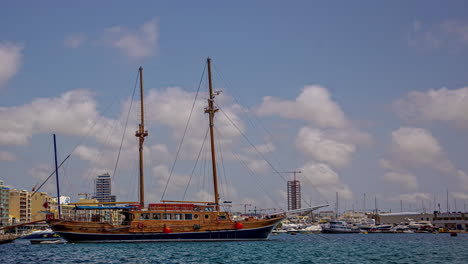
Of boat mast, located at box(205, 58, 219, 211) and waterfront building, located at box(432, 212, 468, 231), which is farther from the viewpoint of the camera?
waterfront building, located at box(432, 212, 468, 231)

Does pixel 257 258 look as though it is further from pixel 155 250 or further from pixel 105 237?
pixel 105 237

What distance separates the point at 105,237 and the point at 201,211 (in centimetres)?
1249

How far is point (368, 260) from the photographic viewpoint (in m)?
46.2

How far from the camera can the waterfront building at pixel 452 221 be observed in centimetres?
17162

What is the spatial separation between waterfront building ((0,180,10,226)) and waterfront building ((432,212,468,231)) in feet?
508

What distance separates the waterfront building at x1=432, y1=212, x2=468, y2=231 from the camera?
17162cm

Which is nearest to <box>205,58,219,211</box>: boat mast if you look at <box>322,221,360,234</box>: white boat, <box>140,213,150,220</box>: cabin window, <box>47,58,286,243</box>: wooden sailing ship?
<box>47,58,286,243</box>: wooden sailing ship

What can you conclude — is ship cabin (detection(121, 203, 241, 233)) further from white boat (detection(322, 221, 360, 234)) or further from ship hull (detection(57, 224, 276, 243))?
white boat (detection(322, 221, 360, 234))

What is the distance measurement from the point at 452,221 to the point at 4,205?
160708 millimetres

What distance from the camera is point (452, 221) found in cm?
17588

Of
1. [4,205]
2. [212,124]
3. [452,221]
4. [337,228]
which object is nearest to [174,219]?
[212,124]

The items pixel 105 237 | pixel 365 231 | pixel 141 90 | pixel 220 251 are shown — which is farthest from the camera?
pixel 365 231

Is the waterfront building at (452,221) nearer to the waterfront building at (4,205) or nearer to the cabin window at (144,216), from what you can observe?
the cabin window at (144,216)

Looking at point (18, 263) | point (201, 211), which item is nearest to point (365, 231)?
point (201, 211)
